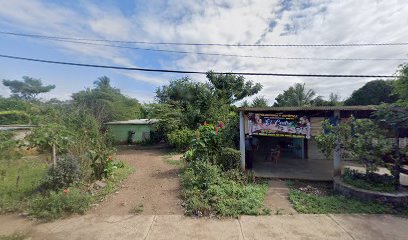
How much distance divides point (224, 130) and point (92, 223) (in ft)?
16.8

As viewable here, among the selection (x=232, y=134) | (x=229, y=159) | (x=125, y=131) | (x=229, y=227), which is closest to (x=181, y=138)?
(x=232, y=134)

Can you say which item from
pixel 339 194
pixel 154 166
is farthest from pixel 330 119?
pixel 154 166

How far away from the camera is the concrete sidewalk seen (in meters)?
3.88

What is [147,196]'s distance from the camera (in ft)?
19.4

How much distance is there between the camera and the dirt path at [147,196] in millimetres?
5046

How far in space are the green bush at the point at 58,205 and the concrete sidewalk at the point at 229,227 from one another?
10.9 inches

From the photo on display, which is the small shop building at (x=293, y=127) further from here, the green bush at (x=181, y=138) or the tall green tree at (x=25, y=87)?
the tall green tree at (x=25, y=87)

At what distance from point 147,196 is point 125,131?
13.1 m

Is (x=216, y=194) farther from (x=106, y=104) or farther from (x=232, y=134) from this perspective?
(x=106, y=104)

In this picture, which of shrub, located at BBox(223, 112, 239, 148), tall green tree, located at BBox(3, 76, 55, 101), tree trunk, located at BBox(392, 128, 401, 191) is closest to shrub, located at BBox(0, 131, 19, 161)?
shrub, located at BBox(223, 112, 239, 148)

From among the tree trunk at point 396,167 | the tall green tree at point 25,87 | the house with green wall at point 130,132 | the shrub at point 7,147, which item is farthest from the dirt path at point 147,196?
the tall green tree at point 25,87

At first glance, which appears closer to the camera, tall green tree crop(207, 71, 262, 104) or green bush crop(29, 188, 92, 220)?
green bush crop(29, 188, 92, 220)

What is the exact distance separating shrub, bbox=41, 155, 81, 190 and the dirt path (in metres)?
1.21

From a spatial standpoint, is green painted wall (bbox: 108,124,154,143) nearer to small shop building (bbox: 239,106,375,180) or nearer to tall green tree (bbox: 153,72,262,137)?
tall green tree (bbox: 153,72,262,137)
